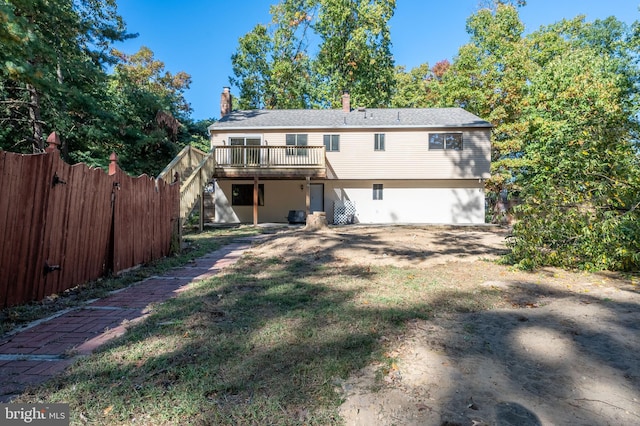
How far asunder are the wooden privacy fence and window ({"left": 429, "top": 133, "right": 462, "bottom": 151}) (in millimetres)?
15265

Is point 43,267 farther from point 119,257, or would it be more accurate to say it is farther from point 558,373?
point 558,373

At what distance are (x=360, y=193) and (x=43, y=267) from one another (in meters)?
15.7

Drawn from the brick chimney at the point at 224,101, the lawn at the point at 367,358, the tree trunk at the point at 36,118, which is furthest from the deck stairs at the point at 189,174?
the brick chimney at the point at 224,101

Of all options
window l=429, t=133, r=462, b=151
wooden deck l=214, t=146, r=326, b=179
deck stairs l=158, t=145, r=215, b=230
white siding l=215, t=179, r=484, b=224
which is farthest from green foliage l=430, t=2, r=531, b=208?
deck stairs l=158, t=145, r=215, b=230

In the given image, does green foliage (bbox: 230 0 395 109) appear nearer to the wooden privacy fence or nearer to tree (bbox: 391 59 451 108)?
tree (bbox: 391 59 451 108)

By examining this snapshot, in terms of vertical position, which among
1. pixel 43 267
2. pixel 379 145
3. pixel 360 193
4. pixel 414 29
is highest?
pixel 414 29

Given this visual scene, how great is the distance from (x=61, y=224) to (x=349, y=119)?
53.2 feet

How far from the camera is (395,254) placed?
7.38 metres

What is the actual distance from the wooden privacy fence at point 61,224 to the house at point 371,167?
11.4 meters

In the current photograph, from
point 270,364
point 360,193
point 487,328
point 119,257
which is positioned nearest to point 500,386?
point 487,328

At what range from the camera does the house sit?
1778cm

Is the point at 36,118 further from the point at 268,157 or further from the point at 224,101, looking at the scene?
the point at 268,157

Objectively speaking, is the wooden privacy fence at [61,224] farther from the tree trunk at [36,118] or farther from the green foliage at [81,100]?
the tree trunk at [36,118]

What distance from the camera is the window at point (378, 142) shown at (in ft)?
59.2
